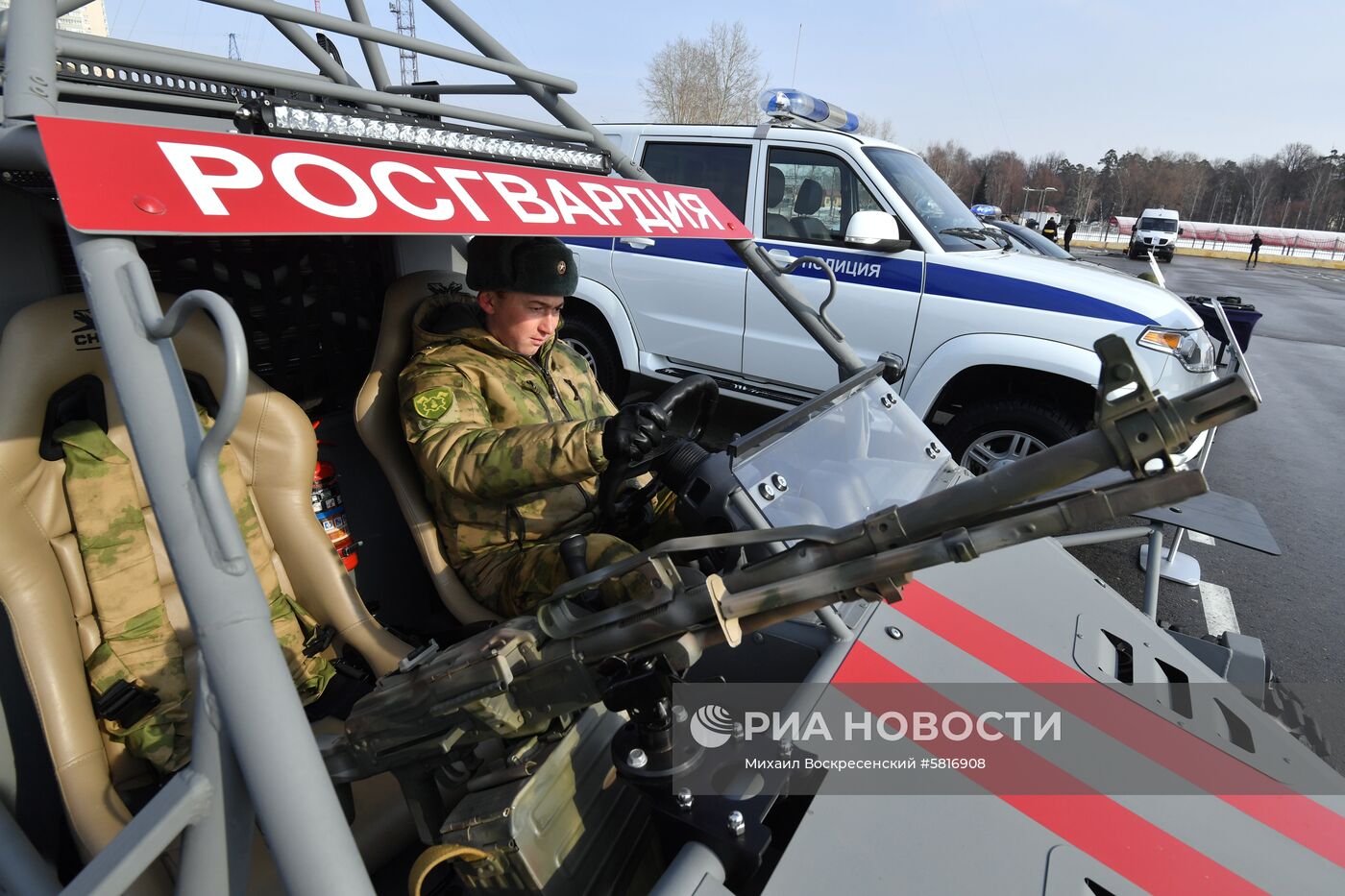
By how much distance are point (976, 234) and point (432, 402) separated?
13.3 ft

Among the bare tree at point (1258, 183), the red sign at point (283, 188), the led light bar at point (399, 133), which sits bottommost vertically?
the red sign at point (283, 188)

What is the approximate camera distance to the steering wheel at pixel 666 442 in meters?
1.83

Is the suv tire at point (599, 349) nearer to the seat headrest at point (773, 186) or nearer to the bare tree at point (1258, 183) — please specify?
the seat headrest at point (773, 186)

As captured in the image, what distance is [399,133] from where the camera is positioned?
1.42 m

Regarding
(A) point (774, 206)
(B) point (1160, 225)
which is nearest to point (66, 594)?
(A) point (774, 206)

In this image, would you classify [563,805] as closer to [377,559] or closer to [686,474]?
[686,474]

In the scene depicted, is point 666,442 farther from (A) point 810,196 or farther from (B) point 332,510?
(A) point 810,196

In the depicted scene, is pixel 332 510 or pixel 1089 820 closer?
pixel 1089 820

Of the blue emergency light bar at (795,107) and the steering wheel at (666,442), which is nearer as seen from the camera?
the steering wheel at (666,442)

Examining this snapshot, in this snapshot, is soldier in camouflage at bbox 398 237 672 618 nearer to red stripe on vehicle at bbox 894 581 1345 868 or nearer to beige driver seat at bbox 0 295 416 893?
beige driver seat at bbox 0 295 416 893

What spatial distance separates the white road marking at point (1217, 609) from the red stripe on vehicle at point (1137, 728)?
2.50 meters

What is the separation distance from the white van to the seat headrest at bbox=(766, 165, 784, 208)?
84.2 ft

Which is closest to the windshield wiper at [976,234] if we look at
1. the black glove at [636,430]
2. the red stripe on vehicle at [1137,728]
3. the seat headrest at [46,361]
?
the red stripe on vehicle at [1137,728]

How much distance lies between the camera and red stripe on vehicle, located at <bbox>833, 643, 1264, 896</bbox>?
121 cm
